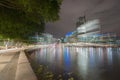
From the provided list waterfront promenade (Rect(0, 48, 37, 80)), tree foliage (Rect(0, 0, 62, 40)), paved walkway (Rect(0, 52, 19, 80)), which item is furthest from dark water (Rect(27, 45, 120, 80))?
tree foliage (Rect(0, 0, 62, 40))

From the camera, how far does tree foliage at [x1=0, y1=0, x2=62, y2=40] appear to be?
10.5 ft

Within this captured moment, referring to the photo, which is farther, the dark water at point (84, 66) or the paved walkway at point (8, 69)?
the dark water at point (84, 66)

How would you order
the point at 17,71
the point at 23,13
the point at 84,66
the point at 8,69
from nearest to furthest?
the point at 23,13
the point at 17,71
the point at 8,69
the point at 84,66

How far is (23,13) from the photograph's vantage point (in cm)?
413

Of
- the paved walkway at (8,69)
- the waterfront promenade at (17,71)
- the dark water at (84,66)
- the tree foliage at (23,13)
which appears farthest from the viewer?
the dark water at (84,66)

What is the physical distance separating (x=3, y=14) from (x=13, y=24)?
1.07ft

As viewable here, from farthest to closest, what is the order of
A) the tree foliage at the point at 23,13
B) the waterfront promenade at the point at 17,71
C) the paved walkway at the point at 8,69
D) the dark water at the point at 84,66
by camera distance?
1. the dark water at the point at 84,66
2. the paved walkway at the point at 8,69
3. the waterfront promenade at the point at 17,71
4. the tree foliage at the point at 23,13

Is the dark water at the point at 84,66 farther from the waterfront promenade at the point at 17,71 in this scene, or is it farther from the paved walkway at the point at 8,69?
the paved walkway at the point at 8,69

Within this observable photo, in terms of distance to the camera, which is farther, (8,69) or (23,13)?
(8,69)

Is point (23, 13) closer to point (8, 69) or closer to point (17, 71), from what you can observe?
point (17, 71)

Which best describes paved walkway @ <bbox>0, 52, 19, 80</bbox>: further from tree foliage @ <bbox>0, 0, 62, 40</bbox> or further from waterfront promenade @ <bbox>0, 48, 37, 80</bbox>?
tree foliage @ <bbox>0, 0, 62, 40</bbox>

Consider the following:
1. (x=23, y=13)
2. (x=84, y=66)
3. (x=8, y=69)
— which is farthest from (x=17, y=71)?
(x=84, y=66)

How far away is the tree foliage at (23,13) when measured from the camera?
321 cm

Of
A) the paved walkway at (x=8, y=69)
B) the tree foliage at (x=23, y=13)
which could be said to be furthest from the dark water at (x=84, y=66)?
the tree foliage at (x=23, y=13)
